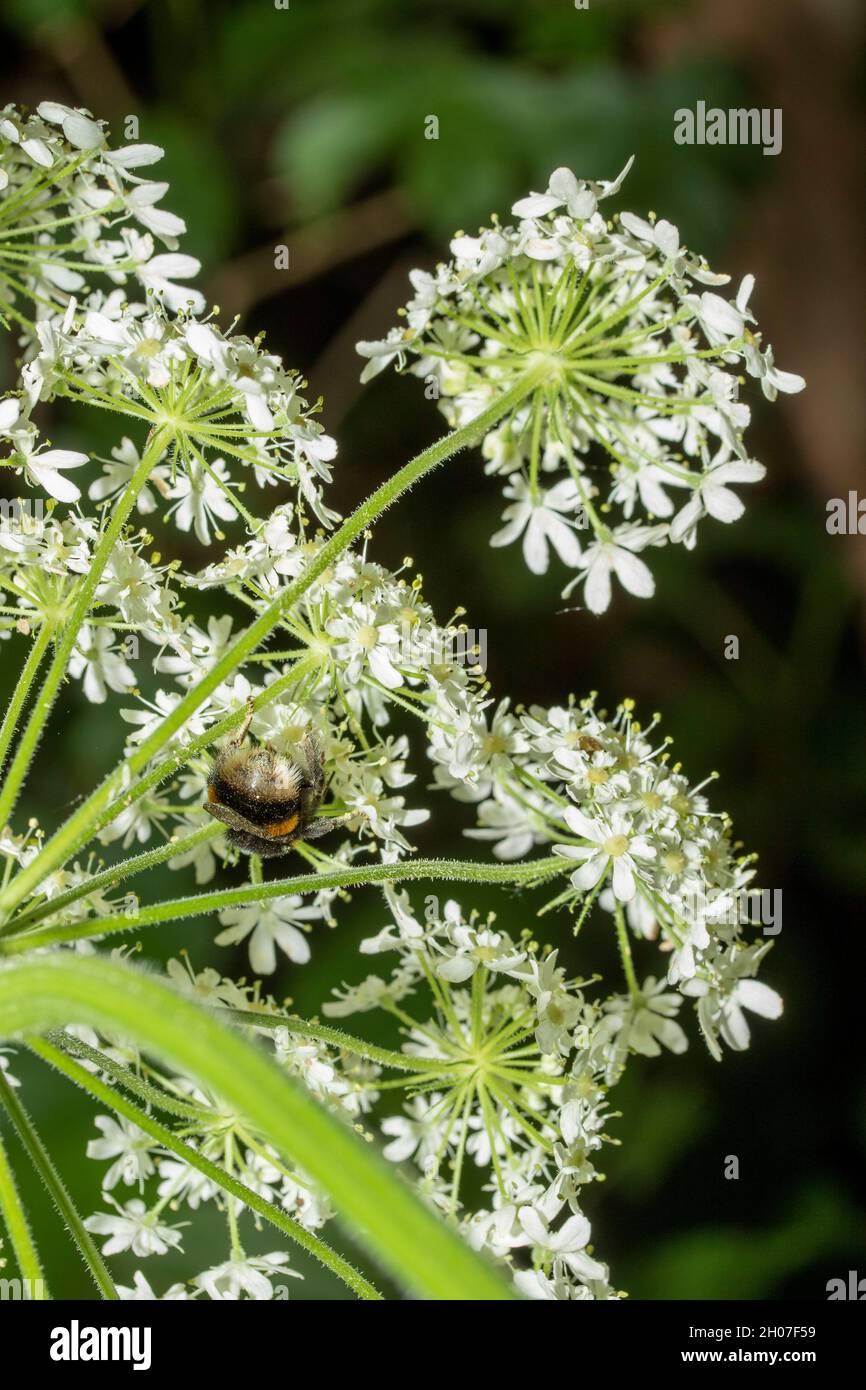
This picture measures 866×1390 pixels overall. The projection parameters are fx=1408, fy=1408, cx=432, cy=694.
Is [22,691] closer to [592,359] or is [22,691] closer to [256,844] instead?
[256,844]

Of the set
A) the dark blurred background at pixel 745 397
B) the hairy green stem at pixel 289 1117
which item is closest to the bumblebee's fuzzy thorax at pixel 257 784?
the hairy green stem at pixel 289 1117

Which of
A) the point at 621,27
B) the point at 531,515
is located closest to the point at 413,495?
the point at 621,27

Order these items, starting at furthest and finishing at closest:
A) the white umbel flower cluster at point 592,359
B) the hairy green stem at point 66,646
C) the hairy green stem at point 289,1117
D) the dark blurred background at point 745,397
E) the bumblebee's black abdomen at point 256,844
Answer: the dark blurred background at point 745,397 < the white umbel flower cluster at point 592,359 < the bumblebee's black abdomen at point 256,844 < the hairy green stem at point 66,646 < the hairy green stem at point 289,1117

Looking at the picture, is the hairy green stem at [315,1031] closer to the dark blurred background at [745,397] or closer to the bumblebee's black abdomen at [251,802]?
the bumblebee's black abdomen at [251,802]

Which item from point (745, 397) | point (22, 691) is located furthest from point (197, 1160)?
point (745, 397)

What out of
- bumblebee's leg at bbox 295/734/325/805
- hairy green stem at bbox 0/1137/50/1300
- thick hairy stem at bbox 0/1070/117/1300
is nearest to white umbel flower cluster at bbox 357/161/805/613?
bumblebee's leg at bbox 295/734/325/805

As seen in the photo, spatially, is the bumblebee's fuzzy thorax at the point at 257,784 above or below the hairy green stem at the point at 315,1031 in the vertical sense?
above

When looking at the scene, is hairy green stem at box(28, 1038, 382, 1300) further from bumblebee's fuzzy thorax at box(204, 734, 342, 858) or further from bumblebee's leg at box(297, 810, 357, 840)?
bumblebee's leg at box(297, 810, 357, 840)
